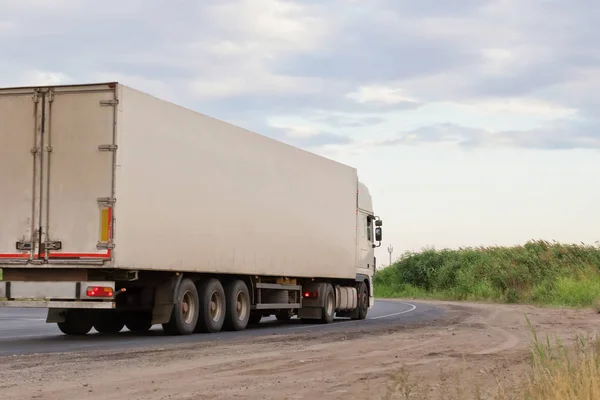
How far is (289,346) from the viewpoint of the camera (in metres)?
17.3

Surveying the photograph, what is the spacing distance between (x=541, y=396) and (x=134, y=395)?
401 cm

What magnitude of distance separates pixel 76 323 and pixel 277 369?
28.2 ft

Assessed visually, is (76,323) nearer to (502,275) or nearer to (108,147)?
(108,147)

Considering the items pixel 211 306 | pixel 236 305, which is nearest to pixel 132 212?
pixel 211 306

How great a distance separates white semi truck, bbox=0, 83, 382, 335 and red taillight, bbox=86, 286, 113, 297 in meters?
0.02

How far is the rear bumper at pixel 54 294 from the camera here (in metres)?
17.7

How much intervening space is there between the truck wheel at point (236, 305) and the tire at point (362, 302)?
Result: 824 centimetres

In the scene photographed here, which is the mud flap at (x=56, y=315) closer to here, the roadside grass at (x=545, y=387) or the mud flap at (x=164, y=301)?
the mud flap at (x=164, y=301)

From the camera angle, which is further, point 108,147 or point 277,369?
point 108,147

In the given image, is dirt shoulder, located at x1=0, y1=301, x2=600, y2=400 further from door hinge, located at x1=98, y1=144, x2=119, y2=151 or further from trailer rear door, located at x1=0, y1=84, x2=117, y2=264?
door hinge, located at x1=98, y1=144, x2=119, y2=151

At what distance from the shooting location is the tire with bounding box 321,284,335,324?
27.3 meters

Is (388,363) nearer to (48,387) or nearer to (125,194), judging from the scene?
(48,387)

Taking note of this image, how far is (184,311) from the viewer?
20016 mm

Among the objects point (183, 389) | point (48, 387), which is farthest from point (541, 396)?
point (48, 387)
